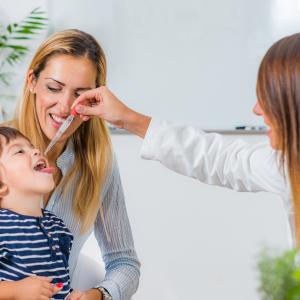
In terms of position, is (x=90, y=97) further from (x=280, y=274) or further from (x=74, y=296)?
(x=280, y=274)

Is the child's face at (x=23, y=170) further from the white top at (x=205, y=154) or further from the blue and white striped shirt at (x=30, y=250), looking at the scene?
the white top at (x=205, y=154)

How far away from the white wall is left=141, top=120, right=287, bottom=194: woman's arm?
179 cm

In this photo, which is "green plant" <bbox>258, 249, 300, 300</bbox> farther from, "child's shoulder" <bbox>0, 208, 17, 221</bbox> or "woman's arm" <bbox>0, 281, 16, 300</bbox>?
"child's shoulder" <bbox>0, 208, 17, 221</bbox>

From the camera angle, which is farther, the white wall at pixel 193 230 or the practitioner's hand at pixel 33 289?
the white wall at pixel 193 230

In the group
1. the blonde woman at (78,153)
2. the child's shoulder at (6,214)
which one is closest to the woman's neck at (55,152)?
the blonde woman at (78,153)

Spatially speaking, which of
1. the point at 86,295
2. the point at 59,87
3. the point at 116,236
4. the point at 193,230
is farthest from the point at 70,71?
the point at 193,230

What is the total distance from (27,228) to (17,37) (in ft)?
6.56

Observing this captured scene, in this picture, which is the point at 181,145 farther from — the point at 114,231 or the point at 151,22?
the point at 151,22

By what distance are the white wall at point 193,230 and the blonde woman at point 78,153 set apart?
1437 millimetres

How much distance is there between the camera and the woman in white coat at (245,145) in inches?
44.9

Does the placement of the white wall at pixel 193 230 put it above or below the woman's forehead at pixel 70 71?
below

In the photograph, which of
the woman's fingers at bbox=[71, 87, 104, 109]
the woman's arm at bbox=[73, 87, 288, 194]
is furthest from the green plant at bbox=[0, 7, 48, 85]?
the woman's arm at bbox=[73, 87, 288, 194]

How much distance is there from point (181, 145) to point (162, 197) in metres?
1.84

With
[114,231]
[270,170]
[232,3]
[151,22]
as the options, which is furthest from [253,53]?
[270,170]
